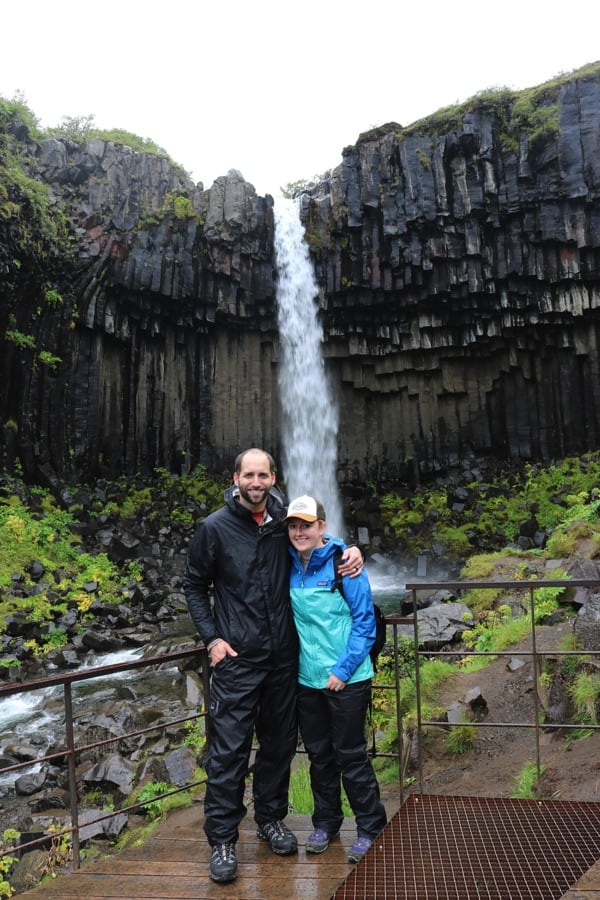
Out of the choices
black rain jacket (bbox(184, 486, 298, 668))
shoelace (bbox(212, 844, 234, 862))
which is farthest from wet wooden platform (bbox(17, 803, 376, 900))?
black rain jacket (bbox(184, 486, 298, 668))

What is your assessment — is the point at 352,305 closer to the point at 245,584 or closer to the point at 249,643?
the point at 245,584

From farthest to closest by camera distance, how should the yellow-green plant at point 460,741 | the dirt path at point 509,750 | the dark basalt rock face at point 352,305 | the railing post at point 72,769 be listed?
the dark basalt rock face at point 352,305 → the yellow-green plant at point 460,741 → the dirt path at point 509,750 → the railing post at point 72,769

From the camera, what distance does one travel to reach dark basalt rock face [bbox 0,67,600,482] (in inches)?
800

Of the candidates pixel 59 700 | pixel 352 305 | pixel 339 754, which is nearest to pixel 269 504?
pixel 339 754

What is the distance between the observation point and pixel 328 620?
3469 mm

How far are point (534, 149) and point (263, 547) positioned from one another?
2133 centimetres

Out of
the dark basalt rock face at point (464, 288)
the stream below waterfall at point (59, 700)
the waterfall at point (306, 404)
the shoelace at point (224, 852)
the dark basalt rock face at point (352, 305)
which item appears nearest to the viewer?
the shoelace at point (224, 852)

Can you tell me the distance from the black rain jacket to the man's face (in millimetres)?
86

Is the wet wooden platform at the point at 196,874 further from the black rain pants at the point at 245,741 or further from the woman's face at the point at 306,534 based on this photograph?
the woman's face at the point at 306,534

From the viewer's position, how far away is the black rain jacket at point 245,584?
350 centimetres

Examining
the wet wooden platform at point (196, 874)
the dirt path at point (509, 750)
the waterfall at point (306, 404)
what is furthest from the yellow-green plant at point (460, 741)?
the waterfall at point (306, 404)

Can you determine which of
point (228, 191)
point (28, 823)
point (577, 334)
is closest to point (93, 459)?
point (228, 191)

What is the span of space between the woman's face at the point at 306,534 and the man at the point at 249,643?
13 cm

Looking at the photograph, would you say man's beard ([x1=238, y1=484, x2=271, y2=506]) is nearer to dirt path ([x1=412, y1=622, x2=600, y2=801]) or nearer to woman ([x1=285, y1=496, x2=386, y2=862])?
woman ([x1=285, y1=496, x2=386, y2=862])
